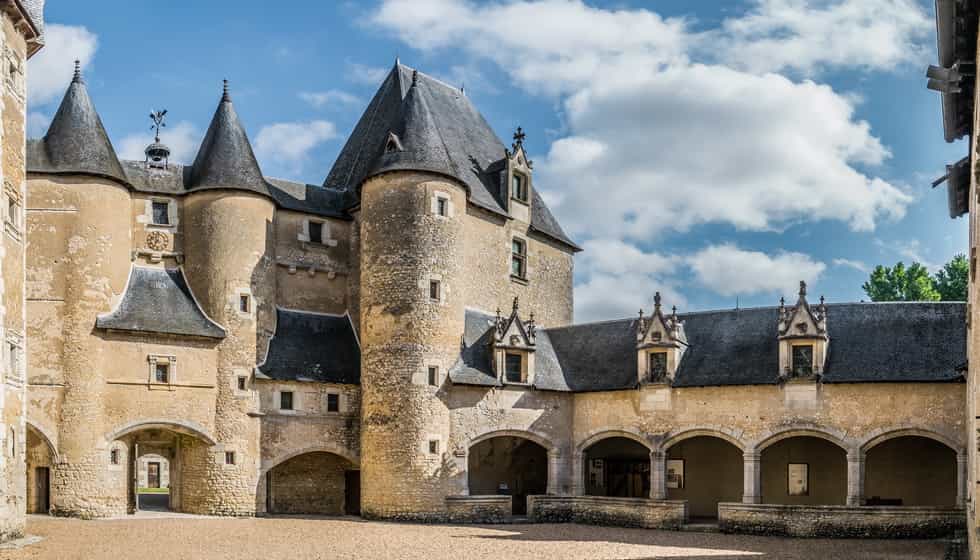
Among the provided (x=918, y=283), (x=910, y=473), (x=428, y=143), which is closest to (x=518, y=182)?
(x=428, y=143)

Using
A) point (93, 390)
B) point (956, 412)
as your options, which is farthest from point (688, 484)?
point (93, 390)

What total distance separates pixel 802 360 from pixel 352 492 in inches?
594

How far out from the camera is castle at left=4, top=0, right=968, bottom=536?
29.3m

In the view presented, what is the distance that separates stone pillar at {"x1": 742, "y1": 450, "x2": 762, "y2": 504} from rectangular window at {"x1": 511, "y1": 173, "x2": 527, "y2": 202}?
1255 centimetres

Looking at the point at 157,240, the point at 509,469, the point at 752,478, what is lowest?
the point at 509,469

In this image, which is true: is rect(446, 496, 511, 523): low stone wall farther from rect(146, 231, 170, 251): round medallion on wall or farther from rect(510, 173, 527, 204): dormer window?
rect(146, 231, 170, 251): round medallion on wall

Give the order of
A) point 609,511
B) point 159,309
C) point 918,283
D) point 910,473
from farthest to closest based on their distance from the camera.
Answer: point 918,283
point 159,309
point 910,473
point 609,511

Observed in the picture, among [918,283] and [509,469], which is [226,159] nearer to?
[509,469]

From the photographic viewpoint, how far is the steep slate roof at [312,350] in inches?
1289

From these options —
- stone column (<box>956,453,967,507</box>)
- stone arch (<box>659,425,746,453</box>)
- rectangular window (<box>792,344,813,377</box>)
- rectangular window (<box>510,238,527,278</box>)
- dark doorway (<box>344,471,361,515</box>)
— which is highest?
rectangular window (<box>510,238,527,278</box>)

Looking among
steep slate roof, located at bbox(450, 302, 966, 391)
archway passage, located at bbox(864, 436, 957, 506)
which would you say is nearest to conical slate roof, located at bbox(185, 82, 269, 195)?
steep slate roof, located at bbox(450, 302, 966, 391)

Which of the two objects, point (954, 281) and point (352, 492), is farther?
point (954, 281)

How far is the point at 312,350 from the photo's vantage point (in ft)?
110

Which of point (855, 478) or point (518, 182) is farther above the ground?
point (518, 182)
